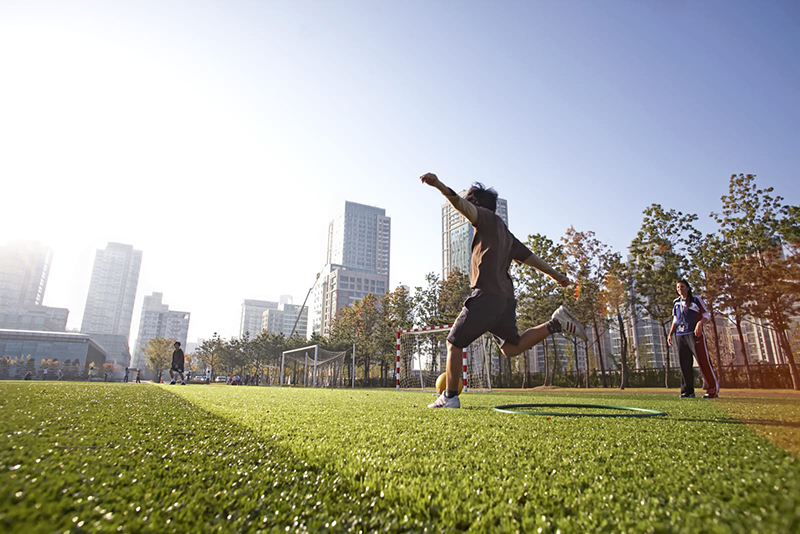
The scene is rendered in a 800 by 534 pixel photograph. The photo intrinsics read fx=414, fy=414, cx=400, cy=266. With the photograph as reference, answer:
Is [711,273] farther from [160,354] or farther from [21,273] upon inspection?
[21,273]

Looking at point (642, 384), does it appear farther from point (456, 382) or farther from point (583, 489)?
point (583, 489)

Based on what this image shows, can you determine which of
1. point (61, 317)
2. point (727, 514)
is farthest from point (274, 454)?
point (61, 317)

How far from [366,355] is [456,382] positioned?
45301 millimetres

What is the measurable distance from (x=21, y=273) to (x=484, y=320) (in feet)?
665

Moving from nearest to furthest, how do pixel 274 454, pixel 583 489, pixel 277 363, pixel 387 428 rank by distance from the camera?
pixel 583 489, pixel 274 454, pixel 387 428, pixel 277 363

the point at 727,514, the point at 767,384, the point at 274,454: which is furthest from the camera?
the point at 767,384

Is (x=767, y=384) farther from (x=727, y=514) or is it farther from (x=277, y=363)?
(x=277, y=363)

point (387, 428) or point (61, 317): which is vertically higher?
point (61, 317)

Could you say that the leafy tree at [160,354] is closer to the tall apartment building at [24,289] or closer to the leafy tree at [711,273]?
the leafy tree at [711,273]

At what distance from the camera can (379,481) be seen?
1571mm

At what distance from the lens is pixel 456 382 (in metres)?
5.31

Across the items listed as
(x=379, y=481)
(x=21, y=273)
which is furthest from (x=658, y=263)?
(x=21, y=273)

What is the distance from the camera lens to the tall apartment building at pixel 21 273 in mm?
146125

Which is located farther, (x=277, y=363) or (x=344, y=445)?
(x=277, y=363)
